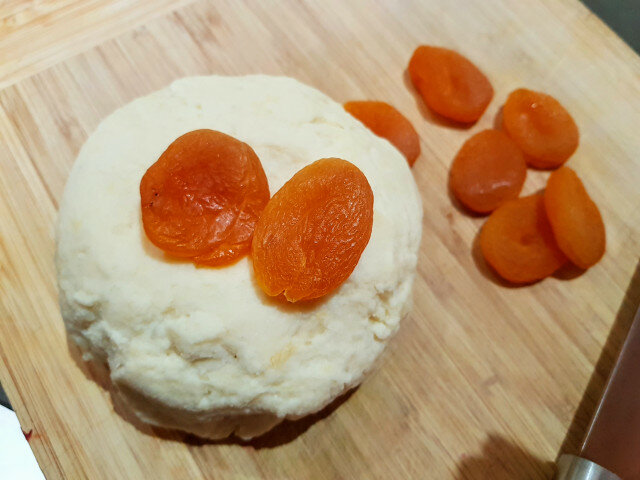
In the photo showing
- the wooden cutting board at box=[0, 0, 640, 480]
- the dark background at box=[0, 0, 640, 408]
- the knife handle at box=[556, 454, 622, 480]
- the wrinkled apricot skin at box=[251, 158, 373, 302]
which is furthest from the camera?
the dark background at box=[0, 0, 640, 408]

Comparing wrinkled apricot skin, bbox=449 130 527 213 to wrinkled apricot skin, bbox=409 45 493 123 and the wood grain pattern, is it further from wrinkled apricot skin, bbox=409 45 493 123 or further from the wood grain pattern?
the wood grain pattern

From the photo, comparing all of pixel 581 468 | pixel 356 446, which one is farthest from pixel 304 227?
pixel 581 468

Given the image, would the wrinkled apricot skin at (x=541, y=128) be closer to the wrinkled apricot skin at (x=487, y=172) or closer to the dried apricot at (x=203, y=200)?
the wrinkled apricot skin at (x=487, y=172)

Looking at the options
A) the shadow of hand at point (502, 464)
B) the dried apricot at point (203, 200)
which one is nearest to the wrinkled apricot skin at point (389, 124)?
the dried apricot at point (203, 200)

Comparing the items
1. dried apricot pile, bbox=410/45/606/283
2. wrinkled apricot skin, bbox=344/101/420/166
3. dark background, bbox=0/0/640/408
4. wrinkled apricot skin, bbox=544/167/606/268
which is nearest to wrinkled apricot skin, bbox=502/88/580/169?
dried apricot pile, bbox=410/45/606/283

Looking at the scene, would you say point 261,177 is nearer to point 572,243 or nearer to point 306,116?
point 306,116

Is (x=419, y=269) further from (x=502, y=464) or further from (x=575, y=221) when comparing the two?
(x=502, y=464)

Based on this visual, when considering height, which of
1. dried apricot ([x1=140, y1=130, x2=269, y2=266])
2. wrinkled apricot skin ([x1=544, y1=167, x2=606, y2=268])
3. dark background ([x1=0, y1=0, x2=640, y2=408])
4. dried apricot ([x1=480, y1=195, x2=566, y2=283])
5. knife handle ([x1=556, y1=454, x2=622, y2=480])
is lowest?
knife handle ([x1=556, y1=454, x2=622, y2=480])
